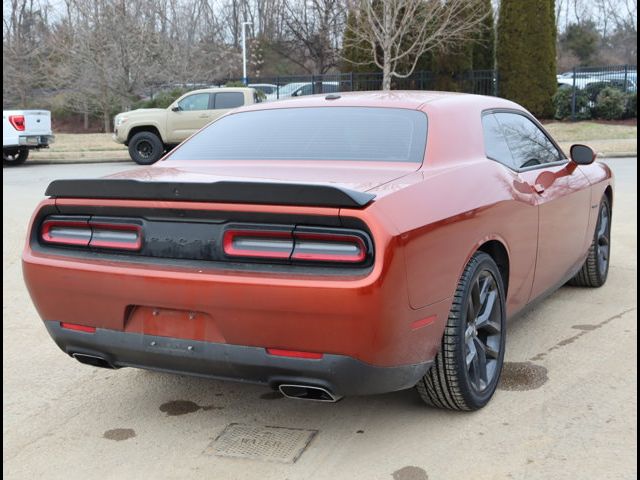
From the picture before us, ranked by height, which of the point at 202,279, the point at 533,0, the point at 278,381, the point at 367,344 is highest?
the point at 533,0

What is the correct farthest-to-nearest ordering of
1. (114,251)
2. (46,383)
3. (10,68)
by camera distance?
1. (10,68)
2. (46,383)
3. (114,251)

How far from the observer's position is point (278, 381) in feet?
9.69

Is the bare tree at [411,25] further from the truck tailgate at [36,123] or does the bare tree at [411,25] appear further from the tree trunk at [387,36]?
the truck tailgate at [36,123]

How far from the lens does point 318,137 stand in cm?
392

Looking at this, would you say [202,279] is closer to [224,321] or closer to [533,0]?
[224,321]

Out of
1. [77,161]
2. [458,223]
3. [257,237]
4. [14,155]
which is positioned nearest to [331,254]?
[257,237]

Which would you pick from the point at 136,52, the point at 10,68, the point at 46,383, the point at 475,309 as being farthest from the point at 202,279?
the point at 10,68

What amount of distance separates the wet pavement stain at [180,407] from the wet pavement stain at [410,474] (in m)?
1.09

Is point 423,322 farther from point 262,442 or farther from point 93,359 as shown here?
point 93,359

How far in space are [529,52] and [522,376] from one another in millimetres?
24678

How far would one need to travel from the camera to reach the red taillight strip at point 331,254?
279cm

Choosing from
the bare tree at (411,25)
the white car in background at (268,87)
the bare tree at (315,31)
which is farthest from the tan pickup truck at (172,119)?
the bare tree at (315,31)

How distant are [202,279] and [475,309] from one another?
1.34m

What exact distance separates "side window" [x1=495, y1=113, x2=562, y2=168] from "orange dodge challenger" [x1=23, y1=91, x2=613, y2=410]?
12.5 inches
